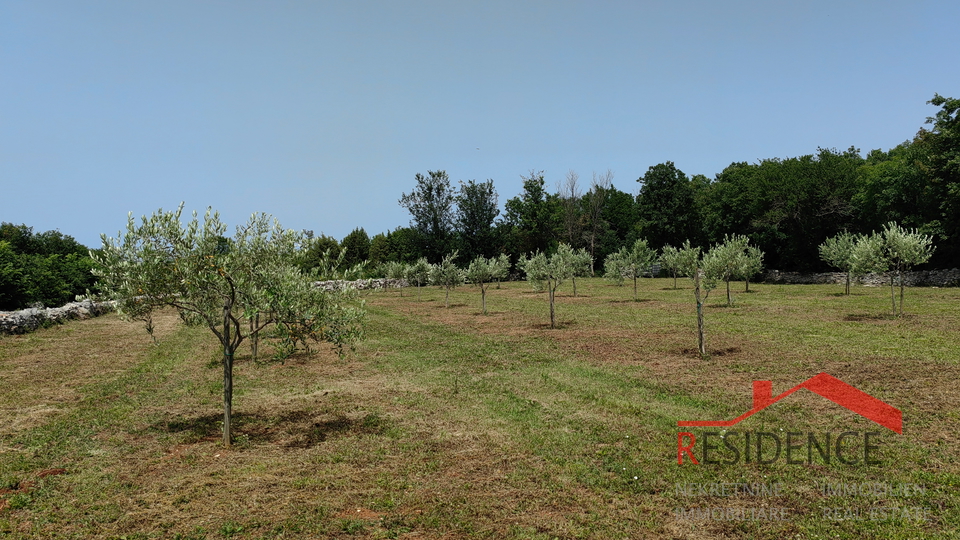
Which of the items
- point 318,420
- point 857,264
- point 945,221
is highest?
point 945,221

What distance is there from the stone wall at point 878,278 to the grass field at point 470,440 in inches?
1347

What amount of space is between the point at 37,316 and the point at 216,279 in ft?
107

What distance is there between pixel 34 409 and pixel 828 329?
31.9m

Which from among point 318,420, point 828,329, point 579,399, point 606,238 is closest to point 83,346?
point 318,420

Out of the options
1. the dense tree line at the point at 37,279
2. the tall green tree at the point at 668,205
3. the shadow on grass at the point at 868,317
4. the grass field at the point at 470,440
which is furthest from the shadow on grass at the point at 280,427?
the tall green tree at the point at 668,205

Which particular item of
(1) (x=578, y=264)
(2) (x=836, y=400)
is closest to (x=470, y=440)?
(2) (x=836, y=400)

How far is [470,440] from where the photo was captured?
11.9 meters

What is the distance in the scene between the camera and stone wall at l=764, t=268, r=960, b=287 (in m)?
50.0

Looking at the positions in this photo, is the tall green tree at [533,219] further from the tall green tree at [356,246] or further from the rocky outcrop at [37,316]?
the rocky outcrop at [37,316]

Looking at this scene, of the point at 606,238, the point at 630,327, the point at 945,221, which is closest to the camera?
the point at 630,327

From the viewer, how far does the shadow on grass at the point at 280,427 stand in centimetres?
1232

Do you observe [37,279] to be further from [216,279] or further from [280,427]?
[216,279]

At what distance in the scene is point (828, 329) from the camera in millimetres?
25250

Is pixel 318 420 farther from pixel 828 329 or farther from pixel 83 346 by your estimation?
pixel 828 329
